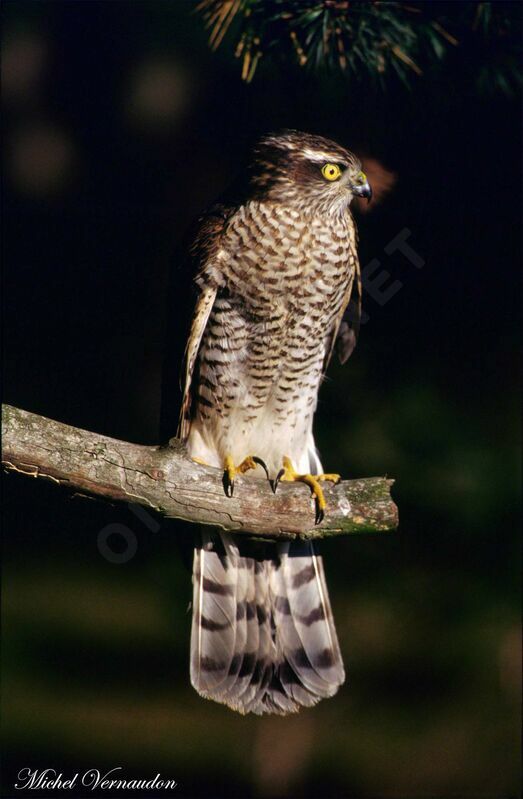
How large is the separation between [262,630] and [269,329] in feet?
2.44

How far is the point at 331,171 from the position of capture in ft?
5.59

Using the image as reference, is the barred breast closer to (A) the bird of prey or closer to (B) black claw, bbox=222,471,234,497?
(A) the bird of prey

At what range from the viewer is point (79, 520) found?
2486 mm

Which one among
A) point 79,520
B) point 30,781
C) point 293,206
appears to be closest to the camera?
point 293,206

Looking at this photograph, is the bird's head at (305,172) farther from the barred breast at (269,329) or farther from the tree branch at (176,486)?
the tree branch at (176,486)

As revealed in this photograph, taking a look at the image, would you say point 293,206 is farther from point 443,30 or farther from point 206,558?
point 206,558

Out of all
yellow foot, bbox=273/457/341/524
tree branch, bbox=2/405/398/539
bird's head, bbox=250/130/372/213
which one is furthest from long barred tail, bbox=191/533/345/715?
bird's head, bbox=250/130/372/213

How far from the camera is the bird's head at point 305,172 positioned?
1696 millimetres

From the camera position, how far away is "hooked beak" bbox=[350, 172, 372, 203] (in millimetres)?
1717

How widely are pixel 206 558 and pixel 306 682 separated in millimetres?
382

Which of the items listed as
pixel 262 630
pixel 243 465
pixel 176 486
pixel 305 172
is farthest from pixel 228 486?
pixel 305 172

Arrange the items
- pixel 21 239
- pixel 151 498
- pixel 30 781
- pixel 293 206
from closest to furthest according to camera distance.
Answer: pixel 151 498 → pixel 293 206 → pixel 30 781 → pixel 21 239

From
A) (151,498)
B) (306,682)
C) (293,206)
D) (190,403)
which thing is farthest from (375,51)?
(306,682)

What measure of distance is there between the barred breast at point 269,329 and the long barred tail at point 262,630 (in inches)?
10.2
